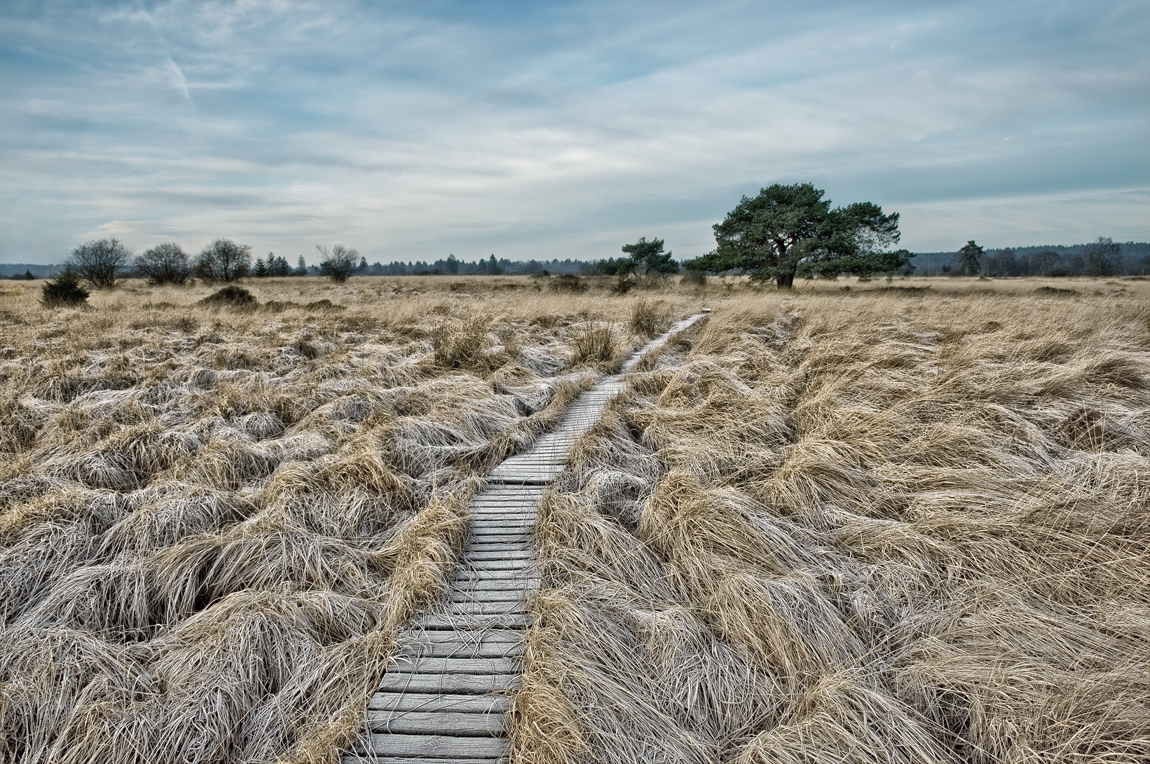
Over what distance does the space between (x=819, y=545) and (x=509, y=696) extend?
2356mm

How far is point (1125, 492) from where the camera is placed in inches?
160

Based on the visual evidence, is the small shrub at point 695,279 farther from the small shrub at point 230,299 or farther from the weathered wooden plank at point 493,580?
the weathered wooden plank at point 493,580

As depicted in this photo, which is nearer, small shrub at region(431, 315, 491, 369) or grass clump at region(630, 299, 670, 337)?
small shrub at region(431, 315, 491, 369)

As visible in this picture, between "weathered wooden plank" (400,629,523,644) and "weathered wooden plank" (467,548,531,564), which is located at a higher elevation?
"weathered wooden plank" (467,548,531,564)

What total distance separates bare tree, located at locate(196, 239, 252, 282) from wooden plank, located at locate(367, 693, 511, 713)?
137ft

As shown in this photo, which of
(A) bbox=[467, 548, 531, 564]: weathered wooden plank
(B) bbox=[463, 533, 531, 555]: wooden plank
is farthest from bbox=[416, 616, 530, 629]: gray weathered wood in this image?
(B) bbox=[463, 533, 531, 555]: wooden plank

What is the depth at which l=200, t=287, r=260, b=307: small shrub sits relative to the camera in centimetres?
1808

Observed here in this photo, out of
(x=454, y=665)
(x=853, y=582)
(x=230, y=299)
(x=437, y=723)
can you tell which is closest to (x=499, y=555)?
(x=454, y=665)

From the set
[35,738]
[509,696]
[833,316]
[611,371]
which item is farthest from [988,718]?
[833,316]

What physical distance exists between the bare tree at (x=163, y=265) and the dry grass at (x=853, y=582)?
3890 centimetres

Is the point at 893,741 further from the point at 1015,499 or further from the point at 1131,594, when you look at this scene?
→ the point at 1015,499

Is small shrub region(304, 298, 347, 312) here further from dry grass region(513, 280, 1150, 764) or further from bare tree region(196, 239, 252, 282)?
bare tree region(196, 239, 252, 282)

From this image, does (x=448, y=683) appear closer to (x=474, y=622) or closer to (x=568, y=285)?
(x=474, y=622)

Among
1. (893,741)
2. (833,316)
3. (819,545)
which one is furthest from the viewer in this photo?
(833,316)
